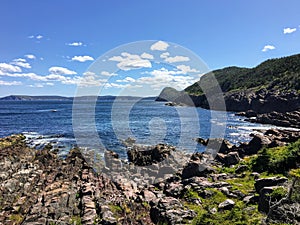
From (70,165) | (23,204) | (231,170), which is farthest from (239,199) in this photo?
(70,165)

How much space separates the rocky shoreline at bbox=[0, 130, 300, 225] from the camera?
14438 mm

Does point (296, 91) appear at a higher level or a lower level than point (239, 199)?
higher

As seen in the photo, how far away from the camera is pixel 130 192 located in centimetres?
2027

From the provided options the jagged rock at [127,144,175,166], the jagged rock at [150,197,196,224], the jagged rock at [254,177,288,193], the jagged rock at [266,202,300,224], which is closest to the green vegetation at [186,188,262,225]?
the jagged rock at [266,202,300,224]

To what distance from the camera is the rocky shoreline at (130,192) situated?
47.4ft

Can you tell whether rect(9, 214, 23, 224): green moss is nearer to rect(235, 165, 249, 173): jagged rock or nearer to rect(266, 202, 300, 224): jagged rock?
rect(266, 202, 300, 224): jagged rock

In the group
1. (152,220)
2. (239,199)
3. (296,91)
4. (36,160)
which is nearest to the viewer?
(152,220)

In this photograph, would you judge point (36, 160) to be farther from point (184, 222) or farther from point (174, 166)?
point (184, 222)

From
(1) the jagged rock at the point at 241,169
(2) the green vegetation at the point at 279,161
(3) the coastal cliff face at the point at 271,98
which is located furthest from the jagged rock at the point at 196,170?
(3) the coastal cliff face at the point at 271,98

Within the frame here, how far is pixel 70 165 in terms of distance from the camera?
27.7 metres

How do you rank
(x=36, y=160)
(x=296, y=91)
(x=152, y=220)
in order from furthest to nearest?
(x=296, y=91), (x=36, y=160), (x=152, y=220)

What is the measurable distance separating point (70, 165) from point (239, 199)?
58.0 feet

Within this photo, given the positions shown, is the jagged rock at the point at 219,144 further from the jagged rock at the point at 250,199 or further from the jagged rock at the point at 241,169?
the jagged rock at the point at 250,199

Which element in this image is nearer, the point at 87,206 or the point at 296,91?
the point at 87,206
